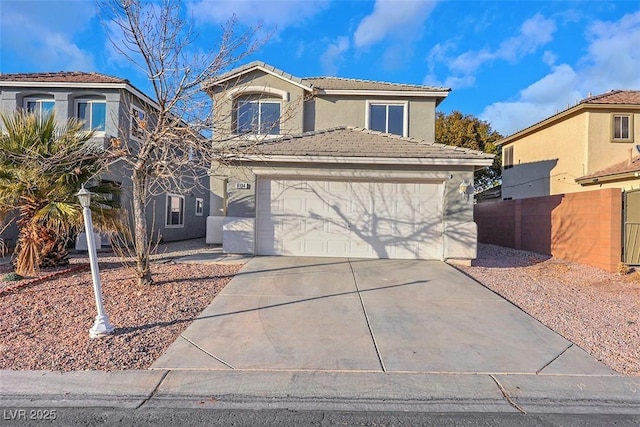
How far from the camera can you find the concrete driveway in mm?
4406

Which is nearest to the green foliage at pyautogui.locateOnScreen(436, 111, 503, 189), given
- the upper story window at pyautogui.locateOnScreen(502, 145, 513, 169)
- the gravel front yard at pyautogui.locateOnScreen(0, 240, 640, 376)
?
the upper story window at pyautogui.locateOnScreen(502, 145, 513, 169)

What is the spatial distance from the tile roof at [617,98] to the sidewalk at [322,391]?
53.1 ft

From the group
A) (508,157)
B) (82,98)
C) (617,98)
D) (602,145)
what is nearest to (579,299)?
(602,145)

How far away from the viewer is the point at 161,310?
596 centimetres

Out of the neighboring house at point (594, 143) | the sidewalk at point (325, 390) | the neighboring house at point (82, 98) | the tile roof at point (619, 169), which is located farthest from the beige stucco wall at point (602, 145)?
the neighboring house at point (82, 98)

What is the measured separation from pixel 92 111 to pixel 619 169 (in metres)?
21.4

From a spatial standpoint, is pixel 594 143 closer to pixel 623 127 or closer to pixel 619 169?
pixel 623 127

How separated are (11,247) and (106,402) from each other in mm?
11414

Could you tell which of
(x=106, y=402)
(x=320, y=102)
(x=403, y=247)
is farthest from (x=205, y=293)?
(x=320, y=102)

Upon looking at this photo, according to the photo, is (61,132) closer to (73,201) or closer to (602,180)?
(73,201)

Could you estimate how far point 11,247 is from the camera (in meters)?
11.7

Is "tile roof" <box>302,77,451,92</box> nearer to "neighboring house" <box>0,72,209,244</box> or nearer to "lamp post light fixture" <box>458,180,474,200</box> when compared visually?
"lamp post light fixture" <box>458,180,474,200</box>

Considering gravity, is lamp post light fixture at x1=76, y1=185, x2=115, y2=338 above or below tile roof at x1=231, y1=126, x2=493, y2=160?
below

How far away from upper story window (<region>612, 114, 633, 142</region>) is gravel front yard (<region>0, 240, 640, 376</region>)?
984cm
